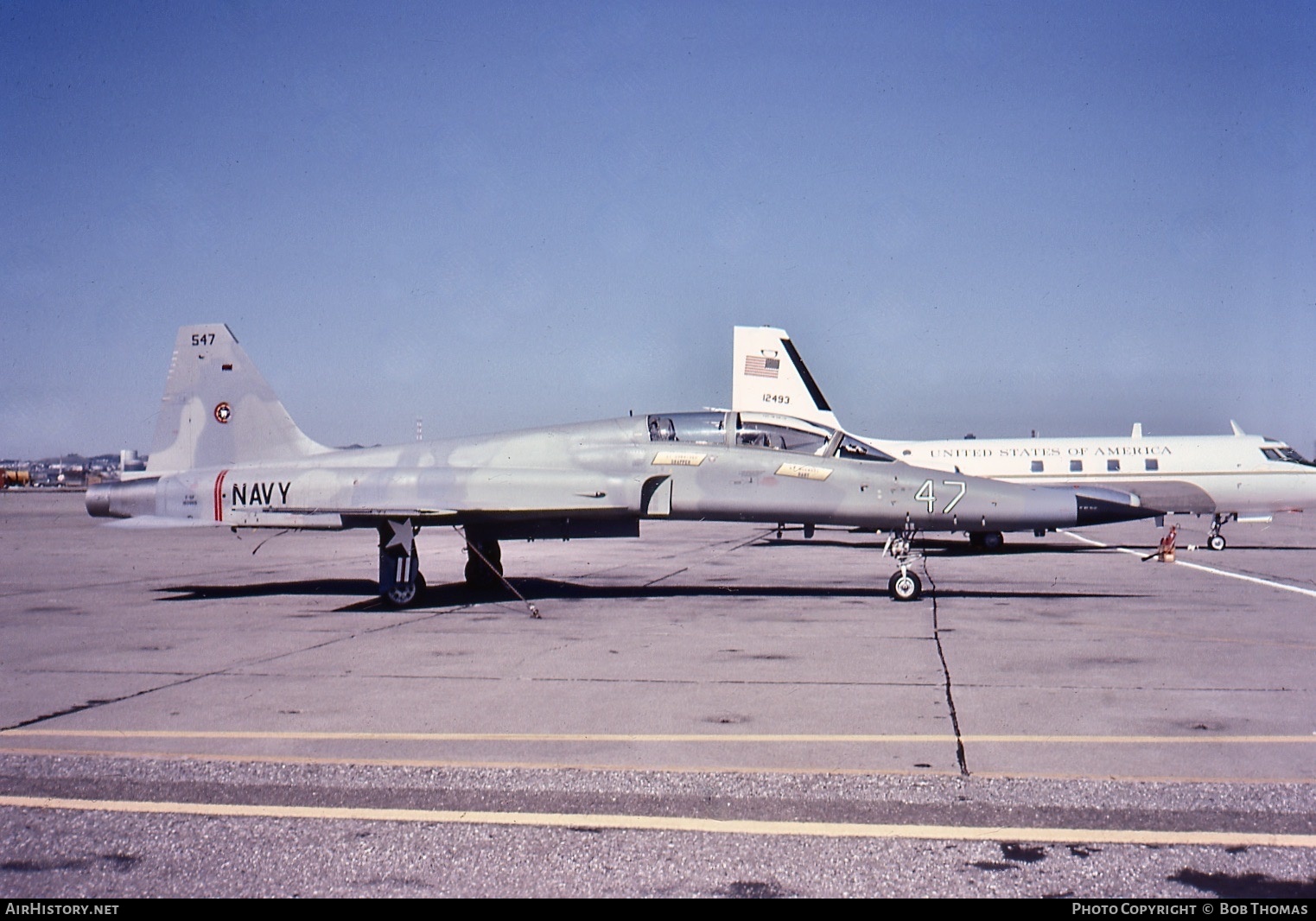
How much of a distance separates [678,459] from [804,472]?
5.59 ft

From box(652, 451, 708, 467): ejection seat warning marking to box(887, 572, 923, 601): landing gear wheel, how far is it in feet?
10.1

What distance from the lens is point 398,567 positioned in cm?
1307

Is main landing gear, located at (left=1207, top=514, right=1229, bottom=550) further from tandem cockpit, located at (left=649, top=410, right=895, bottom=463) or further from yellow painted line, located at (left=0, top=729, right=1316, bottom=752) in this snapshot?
yellow painted line, located at (left=0, top=729, right=1316, bottom=752)

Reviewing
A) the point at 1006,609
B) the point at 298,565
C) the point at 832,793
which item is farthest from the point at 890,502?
the point at 298,565

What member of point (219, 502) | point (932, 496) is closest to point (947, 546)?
point (932, 496)

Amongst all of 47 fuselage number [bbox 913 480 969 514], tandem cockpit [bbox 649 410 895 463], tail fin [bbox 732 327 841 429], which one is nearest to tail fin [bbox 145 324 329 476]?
tandem cockpit [bbox 649 410 895 463]

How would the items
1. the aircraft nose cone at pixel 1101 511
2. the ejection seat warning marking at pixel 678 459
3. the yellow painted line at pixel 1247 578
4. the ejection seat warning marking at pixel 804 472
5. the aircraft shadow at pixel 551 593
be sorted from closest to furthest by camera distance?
the ejection seat warning marking at pixel 804 472 → the ejection seat warning marking at pixel 678 459 → the aircraft nose cone at pixel 1101 511 → the aircraft shadow at pixel 551 593 → the yellow painted line at pixel 1247 578

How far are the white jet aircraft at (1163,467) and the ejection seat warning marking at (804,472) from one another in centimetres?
1104

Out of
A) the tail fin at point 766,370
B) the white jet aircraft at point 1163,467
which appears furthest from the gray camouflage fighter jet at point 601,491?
the tail fin at point 766,370

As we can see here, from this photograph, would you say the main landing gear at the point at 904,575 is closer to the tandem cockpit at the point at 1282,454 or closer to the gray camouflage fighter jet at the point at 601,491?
the gray camouflage fighter jet at the point at 601,491

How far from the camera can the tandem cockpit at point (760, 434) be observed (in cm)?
1360

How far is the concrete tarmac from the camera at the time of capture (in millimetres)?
4117

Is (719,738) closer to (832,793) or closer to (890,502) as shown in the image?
(832,793)

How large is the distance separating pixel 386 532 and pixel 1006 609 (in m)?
8.12
